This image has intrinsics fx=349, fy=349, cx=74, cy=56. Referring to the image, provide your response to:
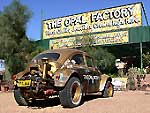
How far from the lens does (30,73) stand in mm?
11047

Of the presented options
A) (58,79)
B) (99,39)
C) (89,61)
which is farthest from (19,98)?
(99,39)

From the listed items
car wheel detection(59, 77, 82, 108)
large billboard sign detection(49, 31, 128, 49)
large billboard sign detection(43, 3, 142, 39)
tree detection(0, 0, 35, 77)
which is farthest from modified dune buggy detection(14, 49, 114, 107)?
Result: large billboard sign detection(43, 3, 142, 39)

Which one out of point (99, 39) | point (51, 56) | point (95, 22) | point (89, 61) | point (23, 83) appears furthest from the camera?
point (95, 22)

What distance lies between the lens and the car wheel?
10.5 meters

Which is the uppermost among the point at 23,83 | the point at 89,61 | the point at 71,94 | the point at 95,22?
the point at 95,22

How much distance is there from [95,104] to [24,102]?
2366mm

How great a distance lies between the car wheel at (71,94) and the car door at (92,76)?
34.0 inches

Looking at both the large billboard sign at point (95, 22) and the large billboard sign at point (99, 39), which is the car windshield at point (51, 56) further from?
the large billboard sign at point (95, 22)

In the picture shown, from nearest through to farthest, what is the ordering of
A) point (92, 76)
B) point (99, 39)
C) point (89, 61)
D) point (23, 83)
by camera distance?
point (23, 83)
point (92, 76)
point (89, 61)
point (99, 39)

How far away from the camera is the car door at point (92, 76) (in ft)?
39.8

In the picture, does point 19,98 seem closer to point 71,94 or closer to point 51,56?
point 51,56

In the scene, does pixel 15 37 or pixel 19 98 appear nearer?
pixel 19 98

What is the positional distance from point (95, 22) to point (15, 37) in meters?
6.97

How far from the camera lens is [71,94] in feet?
35.2
